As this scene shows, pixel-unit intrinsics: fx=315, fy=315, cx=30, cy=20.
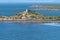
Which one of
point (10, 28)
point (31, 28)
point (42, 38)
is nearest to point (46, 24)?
point (31, 28)

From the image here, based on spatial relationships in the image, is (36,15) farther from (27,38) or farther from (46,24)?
(27,38)

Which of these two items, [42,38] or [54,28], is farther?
[54,28]

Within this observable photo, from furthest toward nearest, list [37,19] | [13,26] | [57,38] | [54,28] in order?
1. [37,19]
2. [13,26]
3. [54,28]
4. [57,38]

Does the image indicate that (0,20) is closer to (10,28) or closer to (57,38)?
(10,28)

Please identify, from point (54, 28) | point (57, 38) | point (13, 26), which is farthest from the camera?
point (13, 26)

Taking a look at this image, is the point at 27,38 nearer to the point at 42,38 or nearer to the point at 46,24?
the point at 42,38

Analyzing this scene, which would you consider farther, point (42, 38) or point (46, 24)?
point (46, 24)

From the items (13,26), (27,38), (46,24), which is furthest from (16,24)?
(27,38)
